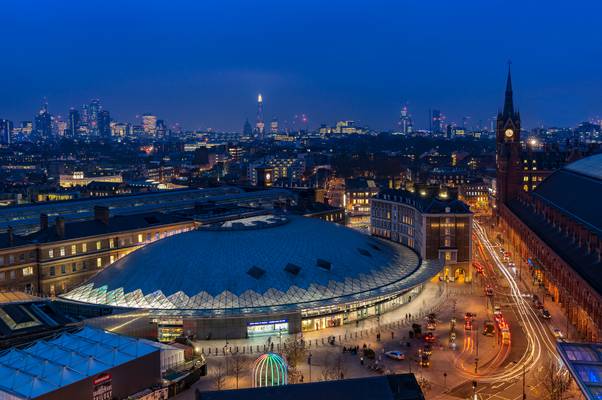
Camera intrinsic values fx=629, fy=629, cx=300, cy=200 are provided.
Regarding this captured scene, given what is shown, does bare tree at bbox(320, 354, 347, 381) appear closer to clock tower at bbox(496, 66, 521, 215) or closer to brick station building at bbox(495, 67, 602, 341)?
brick station building at bbox(495, 67, 602, 341)

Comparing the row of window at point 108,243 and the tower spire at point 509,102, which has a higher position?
the tower spire at point 509,102

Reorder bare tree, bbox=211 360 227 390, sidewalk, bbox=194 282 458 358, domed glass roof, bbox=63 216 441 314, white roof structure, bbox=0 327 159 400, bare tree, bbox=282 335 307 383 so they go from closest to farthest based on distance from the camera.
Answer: white roof structure, bbox=0 327 159 400 < bare tree, bbox=211 360 227 390 < bare tree, bbox=282 335 307 383 < sidewalk, bbox=194 282 458 358 < domed glass roof, bbox=63 216 441 314

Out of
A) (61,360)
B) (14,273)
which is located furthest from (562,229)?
(14,273)

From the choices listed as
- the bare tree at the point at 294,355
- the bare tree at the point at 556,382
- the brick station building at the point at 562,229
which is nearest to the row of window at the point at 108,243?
Answer: the bare tree at the point at 294,355

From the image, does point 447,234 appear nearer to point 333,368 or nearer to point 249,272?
point 249,272

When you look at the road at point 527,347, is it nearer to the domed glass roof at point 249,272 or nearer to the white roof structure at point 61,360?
the domed glass roof at point 249,272

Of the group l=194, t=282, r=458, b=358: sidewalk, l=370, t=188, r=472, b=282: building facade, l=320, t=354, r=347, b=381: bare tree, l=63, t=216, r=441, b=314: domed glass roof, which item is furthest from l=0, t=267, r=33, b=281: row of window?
l=370, t=188, r=472, b=282: building facade
